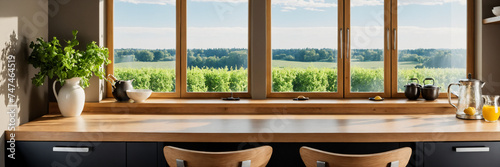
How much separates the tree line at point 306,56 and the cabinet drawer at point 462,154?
1286mm

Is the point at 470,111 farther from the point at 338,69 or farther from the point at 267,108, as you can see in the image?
the point at 267,108

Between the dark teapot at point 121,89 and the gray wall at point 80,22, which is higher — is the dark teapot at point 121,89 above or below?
below

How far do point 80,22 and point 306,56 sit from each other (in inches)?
72.0

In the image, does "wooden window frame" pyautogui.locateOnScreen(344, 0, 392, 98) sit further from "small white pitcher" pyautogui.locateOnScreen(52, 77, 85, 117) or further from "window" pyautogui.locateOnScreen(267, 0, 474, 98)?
"small white pitcher" pyautogui.locateOnScreen(52, 77, 85, 117)

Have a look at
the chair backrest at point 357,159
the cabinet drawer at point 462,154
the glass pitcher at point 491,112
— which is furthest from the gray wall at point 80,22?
the glass pitcher at point 491,112

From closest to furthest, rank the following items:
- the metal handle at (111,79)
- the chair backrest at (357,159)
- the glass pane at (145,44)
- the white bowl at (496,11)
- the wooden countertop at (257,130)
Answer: the chair backrest at (357,159), the wooden countertop at (257,130), the white bowl at (496,11), the metal handle at (111,79), the glass pane at (145,44)

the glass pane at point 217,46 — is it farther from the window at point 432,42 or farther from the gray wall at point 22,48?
the window at point 432,42

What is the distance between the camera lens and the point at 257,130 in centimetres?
231

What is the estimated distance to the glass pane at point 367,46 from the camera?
3430 millimetres

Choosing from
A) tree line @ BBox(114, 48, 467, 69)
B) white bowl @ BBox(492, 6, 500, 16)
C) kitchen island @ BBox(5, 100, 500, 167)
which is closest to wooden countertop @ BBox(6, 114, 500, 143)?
kitchen island @ BBox(5, 100, 500, 167)

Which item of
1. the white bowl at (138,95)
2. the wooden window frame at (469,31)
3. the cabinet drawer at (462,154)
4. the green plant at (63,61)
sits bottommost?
the cabinet drawer at (462,154)

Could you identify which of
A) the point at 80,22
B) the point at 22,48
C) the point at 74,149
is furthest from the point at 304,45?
the point at 22,48

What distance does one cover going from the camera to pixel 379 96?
3367mm

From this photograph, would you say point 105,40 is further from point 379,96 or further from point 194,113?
point 379,96
